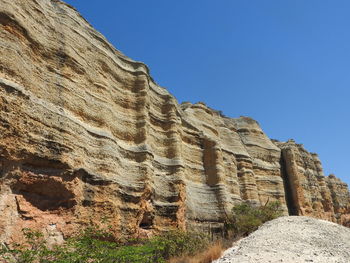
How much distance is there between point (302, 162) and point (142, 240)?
30.2 metres

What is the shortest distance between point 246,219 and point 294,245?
779cm

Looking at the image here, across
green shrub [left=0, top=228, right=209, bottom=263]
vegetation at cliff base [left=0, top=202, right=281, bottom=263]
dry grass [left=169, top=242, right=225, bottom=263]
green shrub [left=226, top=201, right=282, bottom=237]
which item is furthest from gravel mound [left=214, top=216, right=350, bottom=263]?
green shrub [left=226, top=201, right=282, bottom=237]

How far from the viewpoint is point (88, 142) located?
48.5 ft

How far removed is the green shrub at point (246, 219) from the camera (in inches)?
808

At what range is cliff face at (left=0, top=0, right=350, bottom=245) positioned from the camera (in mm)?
11555

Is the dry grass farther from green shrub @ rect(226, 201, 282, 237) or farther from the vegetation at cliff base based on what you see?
green shrub @ rect(226, 201, 282, 237)

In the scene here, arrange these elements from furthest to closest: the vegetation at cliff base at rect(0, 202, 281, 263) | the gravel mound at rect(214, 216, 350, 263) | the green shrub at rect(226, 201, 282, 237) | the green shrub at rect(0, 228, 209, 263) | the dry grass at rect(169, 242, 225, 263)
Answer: the green shrub at rect(226, 201, 282, 237) < the dry grass at rect(169, 242, 225, 263) < the gravel mound at rect(214, 216, 350, 263) < the vegetation at cliff base at rect(0, 202, 281, 263) < the green shrub at rect(0, 228, 209, 263)

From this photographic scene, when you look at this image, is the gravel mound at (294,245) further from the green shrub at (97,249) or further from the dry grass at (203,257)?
the green shrub at (97,249)

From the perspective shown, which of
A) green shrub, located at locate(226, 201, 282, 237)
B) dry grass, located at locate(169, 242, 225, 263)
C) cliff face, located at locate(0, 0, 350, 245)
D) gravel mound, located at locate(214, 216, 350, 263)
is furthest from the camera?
green shrub, located at locate(226, 201, 282, 237)

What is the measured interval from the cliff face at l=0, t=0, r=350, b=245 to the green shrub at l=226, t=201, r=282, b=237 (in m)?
1.01

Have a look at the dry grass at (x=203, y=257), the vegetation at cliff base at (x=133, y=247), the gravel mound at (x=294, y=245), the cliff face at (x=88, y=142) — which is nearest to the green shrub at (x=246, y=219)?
the vegetation at cliff base at (x=133, y=247)

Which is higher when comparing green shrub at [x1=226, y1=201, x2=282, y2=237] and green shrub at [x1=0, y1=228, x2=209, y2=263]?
green shrub at [x1=226, y1=201, x2=282, y2=237]

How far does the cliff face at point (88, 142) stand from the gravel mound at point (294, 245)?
4.99 meters

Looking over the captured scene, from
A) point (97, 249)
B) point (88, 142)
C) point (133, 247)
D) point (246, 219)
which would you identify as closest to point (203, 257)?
point (133, 247)
